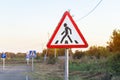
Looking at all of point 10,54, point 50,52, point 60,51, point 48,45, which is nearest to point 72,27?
point 48,45

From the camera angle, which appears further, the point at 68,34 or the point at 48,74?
the point at 48,74

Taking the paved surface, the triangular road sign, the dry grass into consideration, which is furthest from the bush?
the triangular road sign

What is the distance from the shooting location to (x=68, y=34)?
356 inches

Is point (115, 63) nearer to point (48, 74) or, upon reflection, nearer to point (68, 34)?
point (48, 74)

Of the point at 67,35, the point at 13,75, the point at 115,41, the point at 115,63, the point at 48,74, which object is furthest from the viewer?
the point at 115,41

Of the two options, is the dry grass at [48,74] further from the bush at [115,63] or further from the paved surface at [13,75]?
the bush at [115,63]

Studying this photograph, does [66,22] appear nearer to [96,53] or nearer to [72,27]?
[72,27]

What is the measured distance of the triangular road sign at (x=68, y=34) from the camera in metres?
9.03

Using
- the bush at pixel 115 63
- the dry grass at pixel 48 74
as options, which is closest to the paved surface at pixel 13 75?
the dry grass at pixel 48 74

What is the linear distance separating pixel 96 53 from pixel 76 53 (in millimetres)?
11439

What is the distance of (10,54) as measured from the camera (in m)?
174

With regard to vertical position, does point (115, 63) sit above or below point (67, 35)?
below

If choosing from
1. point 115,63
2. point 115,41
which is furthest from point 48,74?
point 115,41

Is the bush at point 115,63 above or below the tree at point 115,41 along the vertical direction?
below
